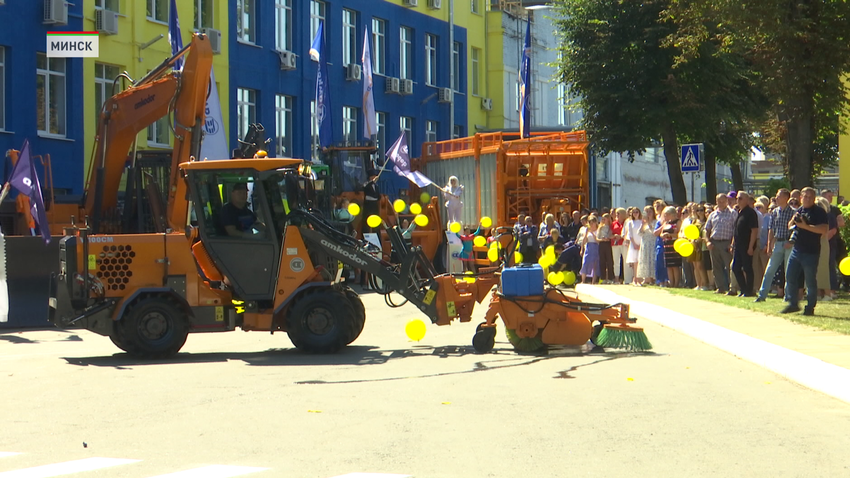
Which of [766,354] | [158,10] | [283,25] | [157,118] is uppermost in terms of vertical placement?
[283,25]

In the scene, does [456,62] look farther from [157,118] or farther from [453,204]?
[157,118]

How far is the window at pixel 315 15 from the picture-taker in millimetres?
41188

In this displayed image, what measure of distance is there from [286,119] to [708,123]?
13.5 m

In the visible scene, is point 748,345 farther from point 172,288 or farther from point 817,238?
point 172,288

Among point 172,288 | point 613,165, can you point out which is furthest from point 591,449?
point 613,165

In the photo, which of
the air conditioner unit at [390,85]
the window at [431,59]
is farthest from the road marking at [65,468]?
the window at [431,59]

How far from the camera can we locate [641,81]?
35469 millimetres

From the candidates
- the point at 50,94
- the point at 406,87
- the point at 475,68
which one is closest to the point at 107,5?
the point at 50,94

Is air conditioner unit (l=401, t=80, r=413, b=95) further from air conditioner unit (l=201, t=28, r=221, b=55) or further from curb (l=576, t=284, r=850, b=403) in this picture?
curb (l=576, t=284, r=850, b=403)

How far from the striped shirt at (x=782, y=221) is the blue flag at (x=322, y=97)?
17.7 meters

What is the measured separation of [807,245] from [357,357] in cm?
660

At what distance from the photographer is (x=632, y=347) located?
13695 millimetres

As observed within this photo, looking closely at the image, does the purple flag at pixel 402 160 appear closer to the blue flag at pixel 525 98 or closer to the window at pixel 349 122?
the blue flag at pixel 525 98

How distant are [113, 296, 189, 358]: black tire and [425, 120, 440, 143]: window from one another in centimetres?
3523
